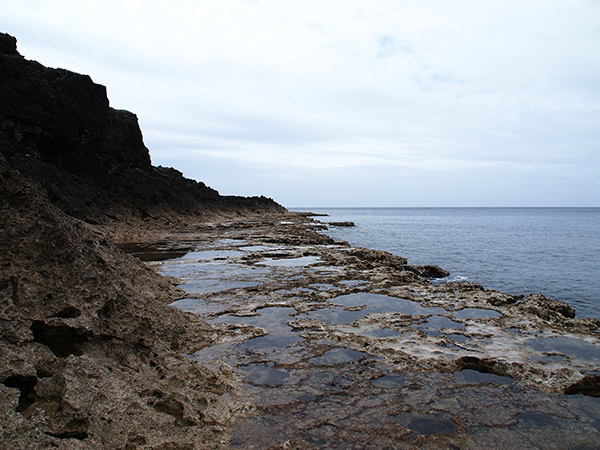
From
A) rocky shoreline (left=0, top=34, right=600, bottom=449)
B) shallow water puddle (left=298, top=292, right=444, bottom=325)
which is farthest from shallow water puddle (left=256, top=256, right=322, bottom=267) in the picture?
shallow water puddle (left=298, top=292, right=444, bottom=325)

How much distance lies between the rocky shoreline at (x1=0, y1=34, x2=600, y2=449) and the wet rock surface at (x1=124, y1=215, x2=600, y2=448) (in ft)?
0.08

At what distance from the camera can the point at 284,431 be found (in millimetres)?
3705

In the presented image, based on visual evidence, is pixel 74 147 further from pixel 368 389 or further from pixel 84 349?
pixel 368 389

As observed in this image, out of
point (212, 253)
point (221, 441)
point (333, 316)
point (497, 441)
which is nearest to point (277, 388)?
point (221, 441)

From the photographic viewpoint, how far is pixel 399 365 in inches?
207

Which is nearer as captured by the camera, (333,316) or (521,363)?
(521,363)

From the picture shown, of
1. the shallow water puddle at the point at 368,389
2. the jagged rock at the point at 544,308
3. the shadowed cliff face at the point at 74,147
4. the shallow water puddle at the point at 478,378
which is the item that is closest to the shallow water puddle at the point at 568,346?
the shallow water puddle at the point at 368,389

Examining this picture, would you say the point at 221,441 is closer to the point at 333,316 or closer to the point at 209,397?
the point at 209,397

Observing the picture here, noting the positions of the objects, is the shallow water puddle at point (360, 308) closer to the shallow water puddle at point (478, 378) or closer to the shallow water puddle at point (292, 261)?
the shallow water puddle at point (478, 378)

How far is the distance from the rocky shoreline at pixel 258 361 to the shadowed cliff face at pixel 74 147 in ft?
66.5

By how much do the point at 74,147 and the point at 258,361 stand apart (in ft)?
113

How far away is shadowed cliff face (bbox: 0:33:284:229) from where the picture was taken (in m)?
25.8

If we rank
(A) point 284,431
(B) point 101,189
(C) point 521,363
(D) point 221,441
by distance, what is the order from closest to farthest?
(D) point 221,441 → (A) point 284,431 → (C) point 521,363 → (B) point 101,189

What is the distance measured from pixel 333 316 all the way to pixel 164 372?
3.89 meters
